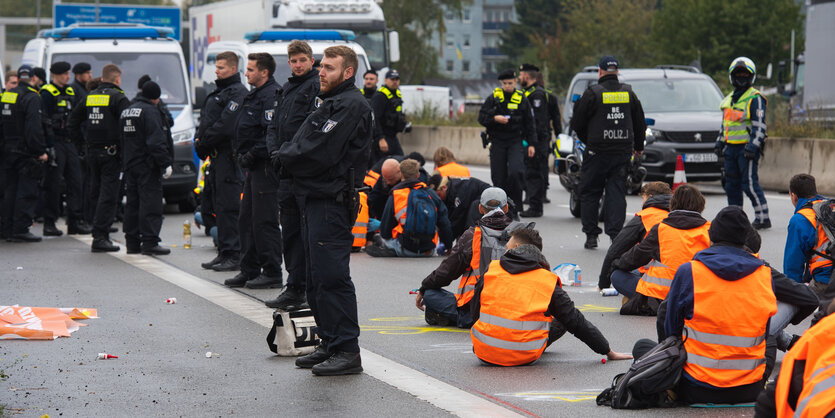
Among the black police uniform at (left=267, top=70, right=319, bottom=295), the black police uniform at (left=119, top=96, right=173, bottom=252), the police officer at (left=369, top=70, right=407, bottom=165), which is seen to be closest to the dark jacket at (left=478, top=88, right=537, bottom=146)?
the police officer at (left=369, top=70, right=407, bottom=165)

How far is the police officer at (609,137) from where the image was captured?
1270 cm

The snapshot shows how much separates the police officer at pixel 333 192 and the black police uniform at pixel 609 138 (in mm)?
6040

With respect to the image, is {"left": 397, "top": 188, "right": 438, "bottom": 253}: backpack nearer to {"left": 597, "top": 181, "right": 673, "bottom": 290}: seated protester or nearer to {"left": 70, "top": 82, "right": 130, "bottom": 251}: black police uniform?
{"left": 597, "top": 181, "right": 673, "bottom": 290}: seated protester

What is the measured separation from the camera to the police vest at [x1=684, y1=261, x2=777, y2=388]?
599cm

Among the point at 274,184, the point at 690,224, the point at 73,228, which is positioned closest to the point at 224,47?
the point at 73,228

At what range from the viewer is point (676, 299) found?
6.12m

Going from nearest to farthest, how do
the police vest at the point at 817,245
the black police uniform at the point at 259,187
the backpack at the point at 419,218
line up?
1. the police vest at the point at 817,245
2. the black police uniform at the point at 259,187
3. the backpack at the point at 419,218

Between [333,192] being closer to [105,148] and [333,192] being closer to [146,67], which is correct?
[105,148]

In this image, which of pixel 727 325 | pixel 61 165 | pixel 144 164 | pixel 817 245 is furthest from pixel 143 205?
pixel 727 325

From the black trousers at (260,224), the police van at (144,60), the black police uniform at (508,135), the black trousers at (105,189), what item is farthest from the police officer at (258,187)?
the police van at (144,60)

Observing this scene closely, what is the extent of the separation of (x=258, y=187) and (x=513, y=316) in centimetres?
361

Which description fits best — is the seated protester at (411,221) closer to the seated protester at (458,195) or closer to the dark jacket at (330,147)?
the seated protester at (458,195)

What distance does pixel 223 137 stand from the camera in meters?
10.8

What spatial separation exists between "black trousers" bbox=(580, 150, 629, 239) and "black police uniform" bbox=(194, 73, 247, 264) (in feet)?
12.5
